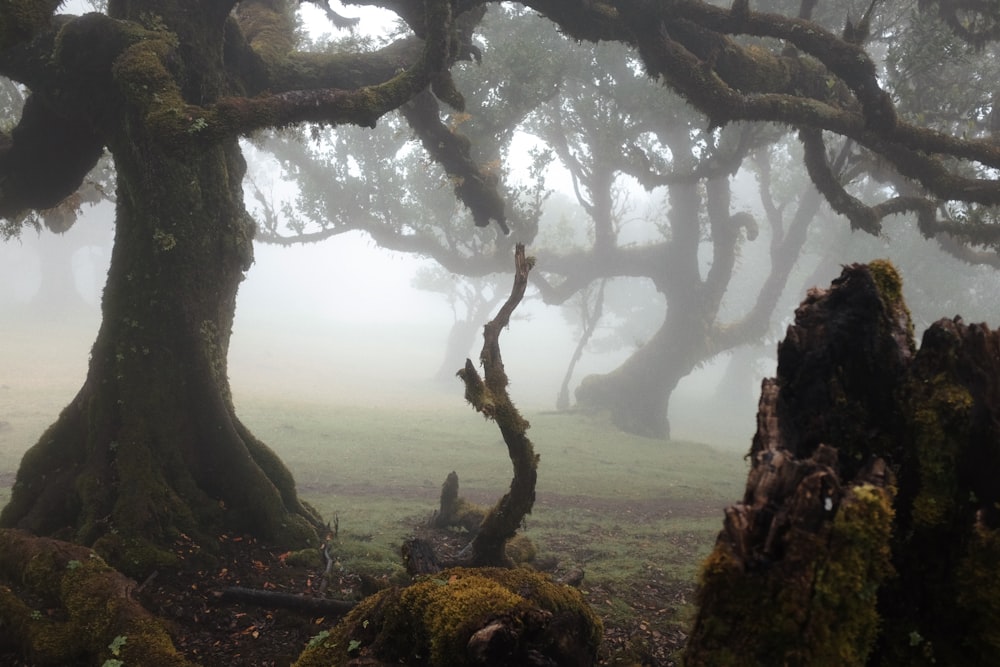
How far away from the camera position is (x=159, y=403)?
328 inches

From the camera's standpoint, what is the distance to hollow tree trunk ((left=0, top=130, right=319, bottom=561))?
25.7ft

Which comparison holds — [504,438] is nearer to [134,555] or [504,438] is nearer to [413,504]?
[134,555]

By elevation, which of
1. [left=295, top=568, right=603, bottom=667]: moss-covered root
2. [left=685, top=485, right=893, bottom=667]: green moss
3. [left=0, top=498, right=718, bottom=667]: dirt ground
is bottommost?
[left=0, top=498, right=718, bottom=667]: dirt ground

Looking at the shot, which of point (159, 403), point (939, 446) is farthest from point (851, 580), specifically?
point (159, 403)

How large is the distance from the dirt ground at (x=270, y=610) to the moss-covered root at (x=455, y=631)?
1.18m

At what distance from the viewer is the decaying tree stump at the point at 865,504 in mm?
2650

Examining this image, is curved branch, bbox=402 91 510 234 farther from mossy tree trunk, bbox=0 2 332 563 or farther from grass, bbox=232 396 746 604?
grass, bbox=232 396 746 604

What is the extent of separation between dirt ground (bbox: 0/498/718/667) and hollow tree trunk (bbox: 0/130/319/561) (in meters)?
0.66

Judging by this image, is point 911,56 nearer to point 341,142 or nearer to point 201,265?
point 201,265

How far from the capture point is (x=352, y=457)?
1969cm

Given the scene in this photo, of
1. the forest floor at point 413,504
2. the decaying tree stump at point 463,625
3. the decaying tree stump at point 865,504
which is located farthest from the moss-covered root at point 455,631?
the decaying tree stump at point 865,504

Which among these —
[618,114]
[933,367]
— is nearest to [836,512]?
[933,367]

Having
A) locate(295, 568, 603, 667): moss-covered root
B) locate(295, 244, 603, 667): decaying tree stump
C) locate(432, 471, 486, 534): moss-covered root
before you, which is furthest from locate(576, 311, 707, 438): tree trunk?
locate(295, 568, 603, 667): moss-covered root

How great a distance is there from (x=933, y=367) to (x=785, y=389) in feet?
2.88
